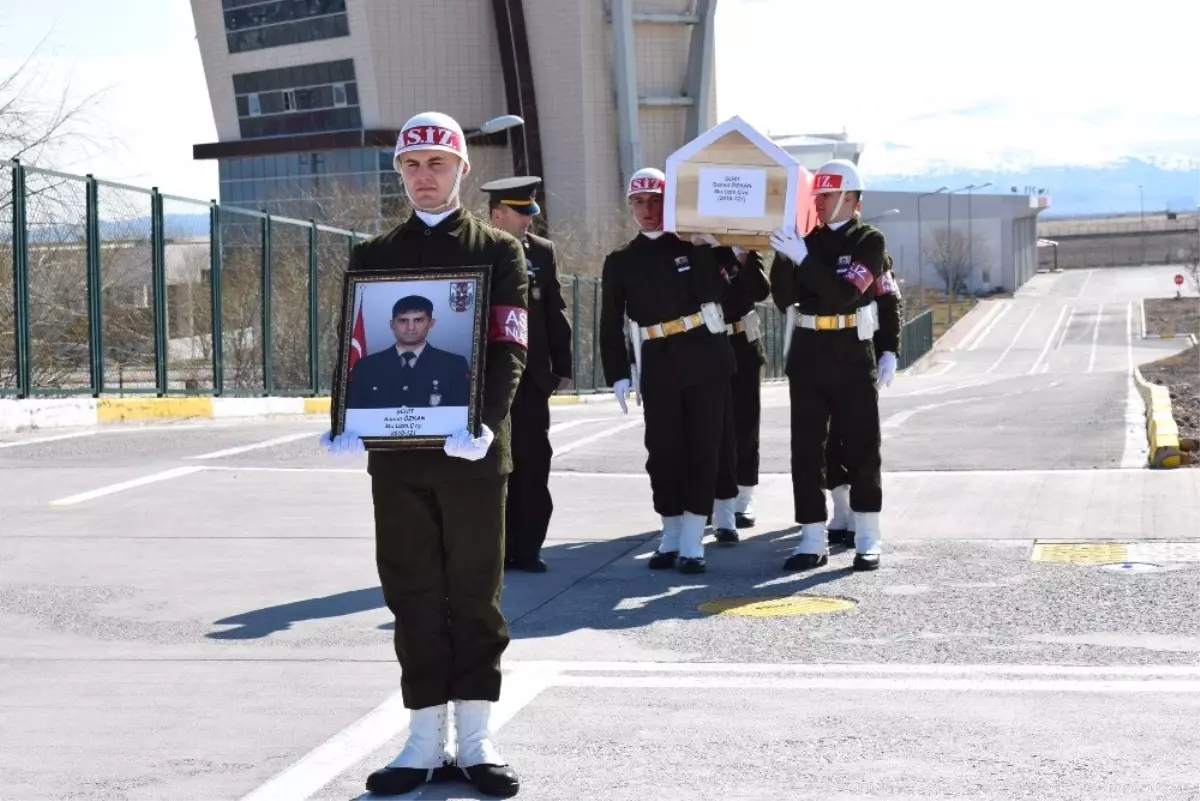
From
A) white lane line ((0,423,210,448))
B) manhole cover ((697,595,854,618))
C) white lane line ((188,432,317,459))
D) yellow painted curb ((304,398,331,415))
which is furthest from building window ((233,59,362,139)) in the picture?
manhole cover ((697,595,854,618))

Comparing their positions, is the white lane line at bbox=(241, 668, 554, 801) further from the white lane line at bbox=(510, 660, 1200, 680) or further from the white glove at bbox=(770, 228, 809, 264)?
the white glove at bbox=(770, 228, 809, 264)

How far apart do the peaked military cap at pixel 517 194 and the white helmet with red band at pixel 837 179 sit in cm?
157

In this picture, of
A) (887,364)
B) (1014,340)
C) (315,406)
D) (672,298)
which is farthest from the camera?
(1014,340)

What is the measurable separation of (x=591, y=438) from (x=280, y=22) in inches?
3368

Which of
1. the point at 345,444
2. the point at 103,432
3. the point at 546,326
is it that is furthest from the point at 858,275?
the point at 103,432

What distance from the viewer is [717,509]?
11016mm

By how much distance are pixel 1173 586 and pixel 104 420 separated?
12.4m

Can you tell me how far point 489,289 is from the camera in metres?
5.57

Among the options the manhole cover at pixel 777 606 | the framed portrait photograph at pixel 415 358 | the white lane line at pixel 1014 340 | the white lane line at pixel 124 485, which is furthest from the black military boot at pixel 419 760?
the white lane line at pixel 1014 340

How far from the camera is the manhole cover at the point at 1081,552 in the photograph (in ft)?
32.0

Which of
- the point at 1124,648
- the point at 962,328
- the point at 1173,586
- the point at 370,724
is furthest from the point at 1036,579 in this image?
the point at 962,328

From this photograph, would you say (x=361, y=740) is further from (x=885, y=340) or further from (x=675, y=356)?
(x=885, y=340)

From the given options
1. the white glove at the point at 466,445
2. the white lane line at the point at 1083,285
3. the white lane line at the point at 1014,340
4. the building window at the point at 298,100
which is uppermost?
the building window at the point at 298,100

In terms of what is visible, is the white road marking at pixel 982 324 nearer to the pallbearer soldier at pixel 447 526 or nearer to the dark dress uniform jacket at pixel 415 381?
the pallbearer soldier at pixel 447 526
